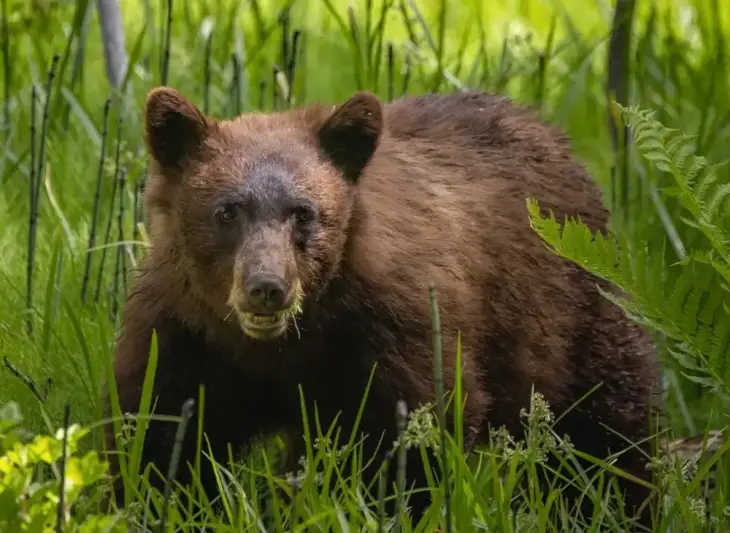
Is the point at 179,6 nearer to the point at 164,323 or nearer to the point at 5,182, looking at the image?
the point at 5,182

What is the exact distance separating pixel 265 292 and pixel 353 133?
29.3 inches

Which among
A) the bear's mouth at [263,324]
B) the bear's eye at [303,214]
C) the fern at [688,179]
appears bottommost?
the bear's mouth at [263,324]

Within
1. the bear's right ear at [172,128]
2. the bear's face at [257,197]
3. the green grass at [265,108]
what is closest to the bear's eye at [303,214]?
the bear's face at [257,197]

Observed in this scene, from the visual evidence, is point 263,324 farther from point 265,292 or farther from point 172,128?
point 172,128

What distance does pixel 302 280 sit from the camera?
153 inches

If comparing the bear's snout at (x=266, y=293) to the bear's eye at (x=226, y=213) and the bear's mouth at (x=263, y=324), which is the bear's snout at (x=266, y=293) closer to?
the bear's mouth at (x=263, y=324)

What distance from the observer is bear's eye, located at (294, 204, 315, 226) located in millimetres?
3914

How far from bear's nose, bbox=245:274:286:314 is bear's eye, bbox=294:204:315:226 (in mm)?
315

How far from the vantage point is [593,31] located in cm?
808

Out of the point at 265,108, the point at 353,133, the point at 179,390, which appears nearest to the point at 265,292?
the point at 179,390

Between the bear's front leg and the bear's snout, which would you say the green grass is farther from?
the bear's snout

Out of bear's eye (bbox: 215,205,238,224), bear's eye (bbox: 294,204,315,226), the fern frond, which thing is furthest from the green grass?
bear's eye (bbox: 294,204,315,226)

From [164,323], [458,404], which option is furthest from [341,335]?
[458,404]

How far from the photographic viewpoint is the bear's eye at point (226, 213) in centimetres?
389
